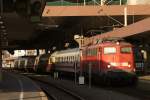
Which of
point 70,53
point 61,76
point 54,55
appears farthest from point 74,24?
point 70,53

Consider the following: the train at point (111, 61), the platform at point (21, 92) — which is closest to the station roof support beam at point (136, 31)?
the train at point (111, 61)

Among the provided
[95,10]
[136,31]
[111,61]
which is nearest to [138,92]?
[111,61]

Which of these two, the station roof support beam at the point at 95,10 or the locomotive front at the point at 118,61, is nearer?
the locomotive front at the point at 118,61

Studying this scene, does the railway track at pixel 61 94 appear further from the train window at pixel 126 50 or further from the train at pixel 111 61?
the train window at pixel 126 50

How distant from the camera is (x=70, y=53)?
50.2 m

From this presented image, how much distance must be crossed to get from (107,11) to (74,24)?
980 centimetres

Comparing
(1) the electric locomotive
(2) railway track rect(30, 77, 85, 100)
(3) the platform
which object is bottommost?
(2) railway track rect(30, 77, 85, 100)

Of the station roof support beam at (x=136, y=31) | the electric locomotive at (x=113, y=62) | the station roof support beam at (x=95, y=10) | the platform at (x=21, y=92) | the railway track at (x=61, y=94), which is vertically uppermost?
the station roof support beam at (x=95, y=10)

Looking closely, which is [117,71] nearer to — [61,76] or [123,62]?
[123,62]

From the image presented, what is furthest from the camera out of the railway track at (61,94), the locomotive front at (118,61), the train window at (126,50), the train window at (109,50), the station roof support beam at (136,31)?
the station roof support beam at (136,31)

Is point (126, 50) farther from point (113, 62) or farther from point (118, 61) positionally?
point (113, 62)

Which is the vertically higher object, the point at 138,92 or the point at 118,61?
the point at 118,61

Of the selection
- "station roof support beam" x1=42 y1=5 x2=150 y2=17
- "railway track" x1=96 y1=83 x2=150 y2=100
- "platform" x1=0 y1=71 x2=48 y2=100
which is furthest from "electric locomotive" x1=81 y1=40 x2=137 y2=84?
"station roof support beam" x1=42 y1=5 x2=150 y2=17

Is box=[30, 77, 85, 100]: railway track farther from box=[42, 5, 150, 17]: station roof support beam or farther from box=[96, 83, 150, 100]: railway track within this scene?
box=[42, 5, 150, 17]: station roof support beam
